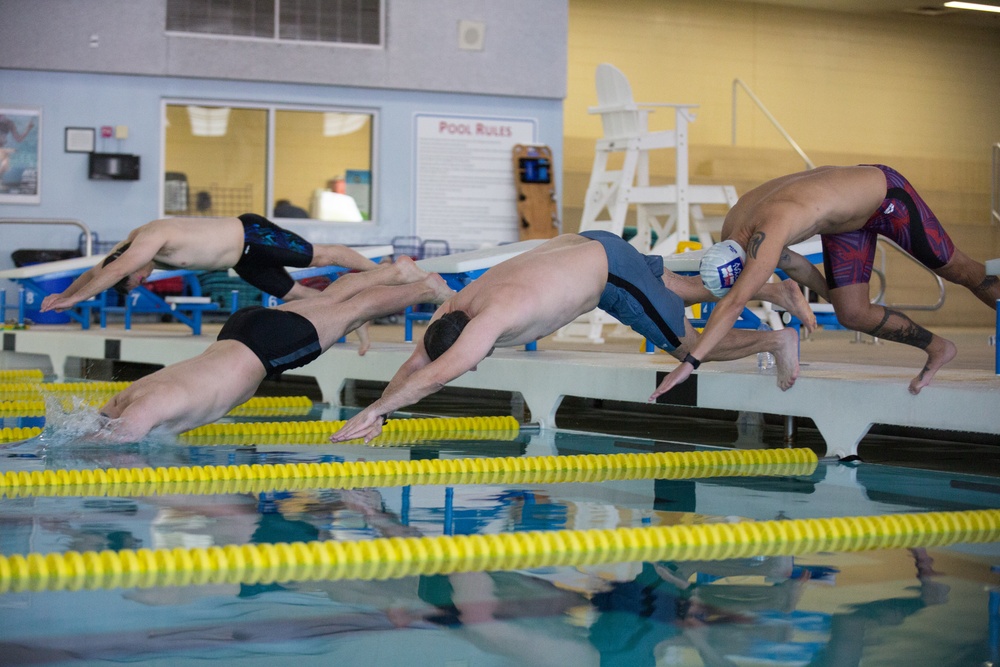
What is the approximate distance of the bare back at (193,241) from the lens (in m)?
6.40

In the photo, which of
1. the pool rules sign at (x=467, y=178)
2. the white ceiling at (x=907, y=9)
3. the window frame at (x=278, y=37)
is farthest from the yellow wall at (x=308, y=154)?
the white ceiling at (x=907, y=9)

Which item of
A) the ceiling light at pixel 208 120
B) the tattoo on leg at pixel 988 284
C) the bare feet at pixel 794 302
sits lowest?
the bare feet at pixel 794 302

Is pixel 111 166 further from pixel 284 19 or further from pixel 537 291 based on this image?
pixel 537 291

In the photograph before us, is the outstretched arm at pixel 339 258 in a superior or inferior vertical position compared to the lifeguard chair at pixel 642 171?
inferior

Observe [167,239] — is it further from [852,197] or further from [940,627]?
[940,627]

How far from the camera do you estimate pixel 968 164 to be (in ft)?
63.5

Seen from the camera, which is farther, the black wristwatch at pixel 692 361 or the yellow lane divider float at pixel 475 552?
the black wristwatch at pixel 692 361

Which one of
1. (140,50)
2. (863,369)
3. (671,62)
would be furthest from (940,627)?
(671,62)

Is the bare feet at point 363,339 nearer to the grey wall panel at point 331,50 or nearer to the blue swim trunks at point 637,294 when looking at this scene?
the blue swim trunks at point 637,294

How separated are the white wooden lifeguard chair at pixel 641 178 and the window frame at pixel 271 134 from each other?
14.0ft

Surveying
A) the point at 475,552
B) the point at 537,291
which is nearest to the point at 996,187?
the point at 537,291

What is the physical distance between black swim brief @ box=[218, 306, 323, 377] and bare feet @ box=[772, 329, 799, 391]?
6.37ft

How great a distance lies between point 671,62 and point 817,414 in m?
14.0

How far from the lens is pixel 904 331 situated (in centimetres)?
479
